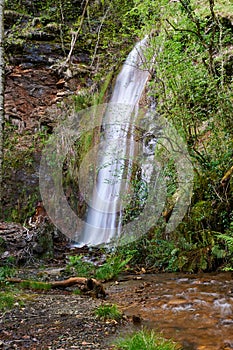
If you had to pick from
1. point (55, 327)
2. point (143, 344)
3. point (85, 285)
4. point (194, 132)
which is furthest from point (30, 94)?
point (143, 344)

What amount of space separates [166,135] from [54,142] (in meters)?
5.06

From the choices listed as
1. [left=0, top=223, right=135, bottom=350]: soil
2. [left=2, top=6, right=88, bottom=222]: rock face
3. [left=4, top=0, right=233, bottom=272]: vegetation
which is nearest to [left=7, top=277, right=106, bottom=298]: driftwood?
[left=0, top=223, right=135, bottom=350]: soil

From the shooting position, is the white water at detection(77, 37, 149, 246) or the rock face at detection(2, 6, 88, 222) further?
the rock face at detection(2, 6, 88, 222)

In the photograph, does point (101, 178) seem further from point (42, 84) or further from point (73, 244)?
point (42, 84)

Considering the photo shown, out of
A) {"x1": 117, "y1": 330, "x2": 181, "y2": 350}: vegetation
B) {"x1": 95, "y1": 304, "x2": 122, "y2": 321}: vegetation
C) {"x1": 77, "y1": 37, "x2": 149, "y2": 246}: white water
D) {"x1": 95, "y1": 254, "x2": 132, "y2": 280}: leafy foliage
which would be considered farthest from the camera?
{"x1": 77, "y1": 37, "x2": 149, "y2": 246}: white water

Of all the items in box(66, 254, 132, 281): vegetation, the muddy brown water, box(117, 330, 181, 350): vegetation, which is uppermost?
box(117, 330, 181, 350): vegetation

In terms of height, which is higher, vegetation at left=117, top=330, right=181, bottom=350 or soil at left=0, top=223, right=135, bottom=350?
vegetation at left=117, top=330, right=181, bottom=350

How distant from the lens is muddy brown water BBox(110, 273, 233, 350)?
288cm

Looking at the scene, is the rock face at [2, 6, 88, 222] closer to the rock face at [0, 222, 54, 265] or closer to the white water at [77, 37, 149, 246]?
the white water at [77, 37, 149, 246]

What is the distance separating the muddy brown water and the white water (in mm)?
3427

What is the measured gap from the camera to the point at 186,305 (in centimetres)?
374

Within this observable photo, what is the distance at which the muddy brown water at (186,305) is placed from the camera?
2.88m

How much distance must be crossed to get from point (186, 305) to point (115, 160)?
21.8ft

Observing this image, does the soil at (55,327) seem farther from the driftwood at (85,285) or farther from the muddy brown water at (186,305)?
the muddy brown water at (186,305)
